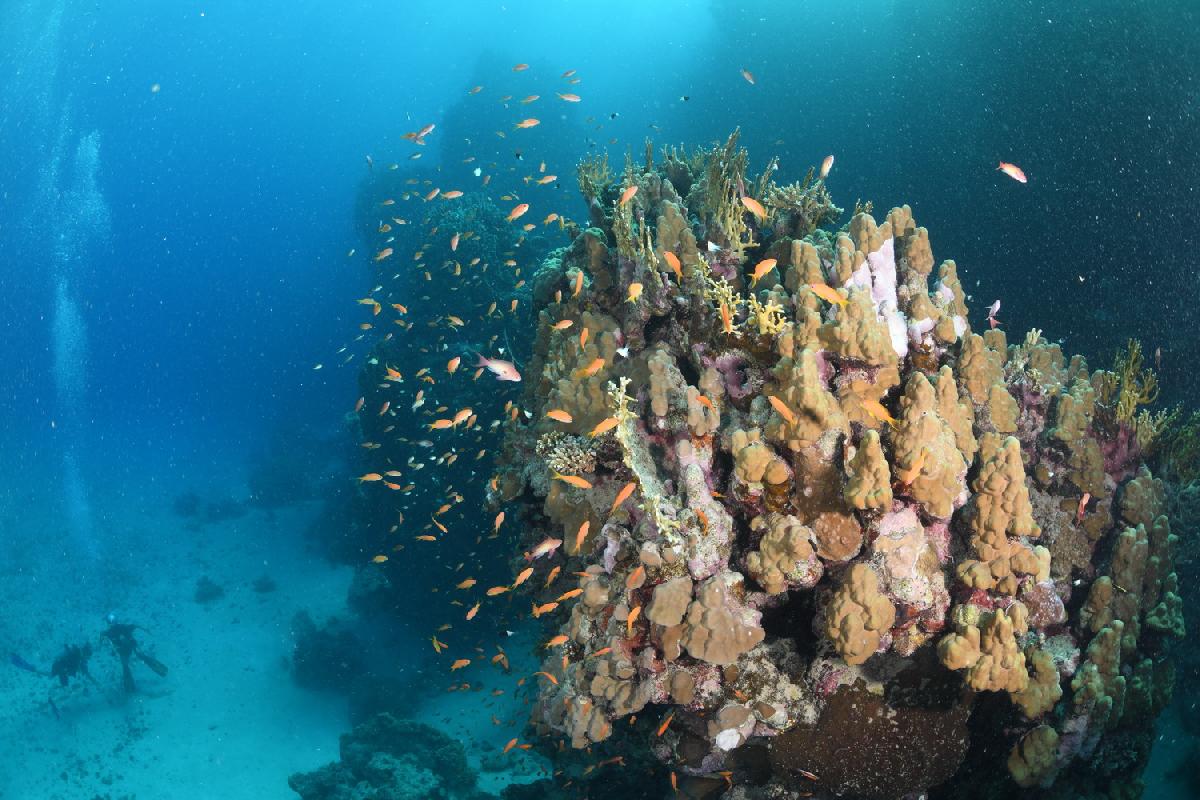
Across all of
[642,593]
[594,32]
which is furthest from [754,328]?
[594,32]

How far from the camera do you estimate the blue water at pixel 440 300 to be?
566 inches

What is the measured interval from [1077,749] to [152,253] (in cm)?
13639

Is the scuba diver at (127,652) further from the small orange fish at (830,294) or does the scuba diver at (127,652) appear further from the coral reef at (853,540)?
the small orange fish at (830,294)

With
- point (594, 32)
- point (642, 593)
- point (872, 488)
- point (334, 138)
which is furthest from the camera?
point (334, 138)

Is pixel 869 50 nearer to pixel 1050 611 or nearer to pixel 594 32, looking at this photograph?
pixel 1050 611

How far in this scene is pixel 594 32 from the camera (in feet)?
267

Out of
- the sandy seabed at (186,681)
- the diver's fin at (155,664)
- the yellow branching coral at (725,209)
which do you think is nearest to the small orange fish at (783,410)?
the yellow branching coral at (725,209)

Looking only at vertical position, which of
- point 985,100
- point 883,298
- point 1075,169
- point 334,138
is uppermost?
point 334,138

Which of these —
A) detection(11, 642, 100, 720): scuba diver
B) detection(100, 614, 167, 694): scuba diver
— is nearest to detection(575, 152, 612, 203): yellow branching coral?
detection(100, 614, 167, 694): scuba diver

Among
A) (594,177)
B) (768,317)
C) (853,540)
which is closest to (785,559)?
(853,540)

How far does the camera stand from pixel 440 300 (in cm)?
1914

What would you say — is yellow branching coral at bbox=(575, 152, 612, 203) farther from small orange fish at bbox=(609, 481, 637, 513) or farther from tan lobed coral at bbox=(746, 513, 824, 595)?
tan lobed coral at bbox=(746, 513, 824, 595)

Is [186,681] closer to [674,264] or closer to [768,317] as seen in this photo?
[674,264]

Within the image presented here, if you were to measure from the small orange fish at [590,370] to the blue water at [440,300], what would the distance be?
546 cm
